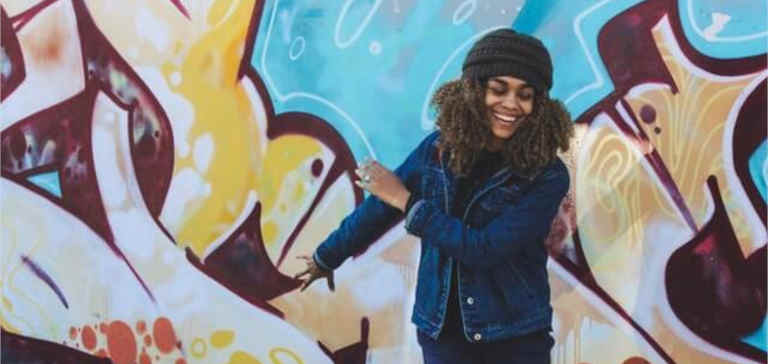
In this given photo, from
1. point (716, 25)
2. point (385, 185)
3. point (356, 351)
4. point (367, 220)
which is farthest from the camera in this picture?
point (356, 351)

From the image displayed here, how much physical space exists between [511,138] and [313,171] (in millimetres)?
1312

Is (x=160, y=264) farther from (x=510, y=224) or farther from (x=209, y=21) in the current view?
(x=510, y=224)

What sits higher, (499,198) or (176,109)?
(176,109)

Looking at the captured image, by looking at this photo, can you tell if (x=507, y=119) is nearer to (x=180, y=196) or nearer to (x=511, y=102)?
(x=511, y=102)

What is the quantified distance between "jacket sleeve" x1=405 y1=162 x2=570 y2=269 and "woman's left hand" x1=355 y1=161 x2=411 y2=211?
0.30 ft

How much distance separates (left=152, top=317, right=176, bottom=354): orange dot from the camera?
4051mm

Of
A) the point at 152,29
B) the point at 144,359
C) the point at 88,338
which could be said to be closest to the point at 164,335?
the point at 144,359

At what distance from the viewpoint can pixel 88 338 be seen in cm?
429

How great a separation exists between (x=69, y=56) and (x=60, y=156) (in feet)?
1.47

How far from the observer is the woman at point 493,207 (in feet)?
8.00

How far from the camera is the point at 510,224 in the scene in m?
2.41

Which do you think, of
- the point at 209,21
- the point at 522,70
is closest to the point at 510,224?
the point at 522,70

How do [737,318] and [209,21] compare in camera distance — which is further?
[209,21]

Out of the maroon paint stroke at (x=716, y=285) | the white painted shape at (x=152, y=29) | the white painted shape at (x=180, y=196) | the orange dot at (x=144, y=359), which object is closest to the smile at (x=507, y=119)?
the maroon paint stroke at (x=716, y=285)
